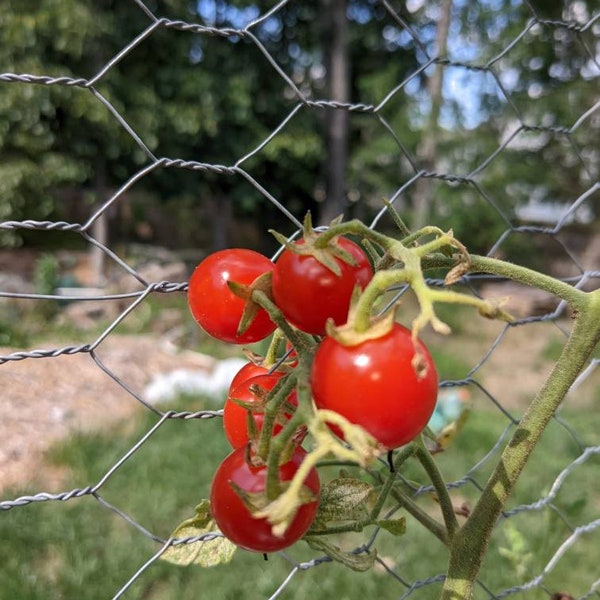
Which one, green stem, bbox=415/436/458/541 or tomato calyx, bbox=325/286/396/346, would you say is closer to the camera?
tomato calyx, bbox=325/286/396/346

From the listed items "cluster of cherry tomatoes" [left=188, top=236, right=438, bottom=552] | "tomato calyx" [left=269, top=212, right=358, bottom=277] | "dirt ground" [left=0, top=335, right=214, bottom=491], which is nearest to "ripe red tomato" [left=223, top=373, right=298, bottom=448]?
"cluster of cherry tomatoes" [left=188, top=236, right=438, bottom=552]

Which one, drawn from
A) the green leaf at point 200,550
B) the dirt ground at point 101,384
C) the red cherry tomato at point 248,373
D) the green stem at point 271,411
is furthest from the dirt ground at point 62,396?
the green stem at point 271,411

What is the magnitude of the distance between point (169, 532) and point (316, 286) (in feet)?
4.57

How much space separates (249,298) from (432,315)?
5.3 inches

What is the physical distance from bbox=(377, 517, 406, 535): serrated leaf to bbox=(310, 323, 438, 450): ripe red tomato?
6.9 inches

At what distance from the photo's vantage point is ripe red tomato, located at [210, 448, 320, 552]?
405mm

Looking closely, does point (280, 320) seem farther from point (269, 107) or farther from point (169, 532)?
point (269, 107)

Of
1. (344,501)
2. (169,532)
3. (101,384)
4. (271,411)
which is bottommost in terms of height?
(101,384)

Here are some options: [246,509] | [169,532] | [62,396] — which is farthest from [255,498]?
[62,396]

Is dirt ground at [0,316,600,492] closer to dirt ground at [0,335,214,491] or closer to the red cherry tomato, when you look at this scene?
dirt ground at [0,335,214,491]

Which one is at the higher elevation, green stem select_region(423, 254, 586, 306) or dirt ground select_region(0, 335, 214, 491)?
green stem select_region(423, 254, 586, 306)

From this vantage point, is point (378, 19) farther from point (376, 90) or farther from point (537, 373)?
point (537, 373)

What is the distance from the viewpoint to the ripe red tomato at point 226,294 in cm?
46

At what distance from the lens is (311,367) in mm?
379
